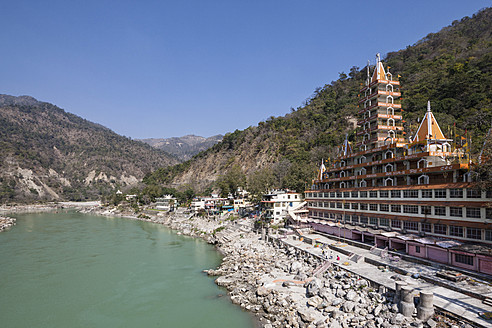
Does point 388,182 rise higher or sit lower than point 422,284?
higher

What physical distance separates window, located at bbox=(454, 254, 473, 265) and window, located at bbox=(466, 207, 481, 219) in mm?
2840

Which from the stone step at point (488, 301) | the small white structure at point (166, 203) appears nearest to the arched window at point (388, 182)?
the stone step at point (488, 301)

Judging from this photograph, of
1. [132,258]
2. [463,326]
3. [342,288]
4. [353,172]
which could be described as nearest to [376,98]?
[353,172]

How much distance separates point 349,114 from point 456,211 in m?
53.3

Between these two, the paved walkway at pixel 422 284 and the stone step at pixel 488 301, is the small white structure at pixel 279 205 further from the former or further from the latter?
the stone step at pixel 488 301

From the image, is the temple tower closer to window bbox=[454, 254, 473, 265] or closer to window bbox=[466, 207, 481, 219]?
window bbox=[466, 207, 481, 219]

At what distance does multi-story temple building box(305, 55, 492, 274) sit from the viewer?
1800 centimetres

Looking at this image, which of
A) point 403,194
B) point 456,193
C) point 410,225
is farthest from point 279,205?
point 456,193

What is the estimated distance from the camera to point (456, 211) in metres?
19.0

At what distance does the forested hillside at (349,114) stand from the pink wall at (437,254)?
622 inches

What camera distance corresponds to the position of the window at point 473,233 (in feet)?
58.4

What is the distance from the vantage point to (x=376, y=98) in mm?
30594

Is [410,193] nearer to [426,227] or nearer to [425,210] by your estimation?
[425,210]

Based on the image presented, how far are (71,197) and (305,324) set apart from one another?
14992 centimetres
